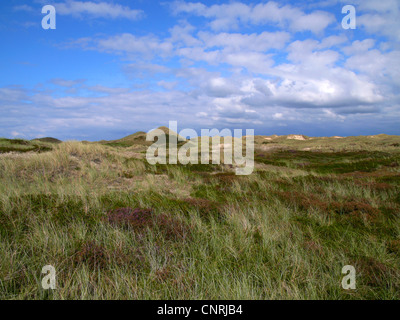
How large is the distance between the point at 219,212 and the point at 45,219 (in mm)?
4589

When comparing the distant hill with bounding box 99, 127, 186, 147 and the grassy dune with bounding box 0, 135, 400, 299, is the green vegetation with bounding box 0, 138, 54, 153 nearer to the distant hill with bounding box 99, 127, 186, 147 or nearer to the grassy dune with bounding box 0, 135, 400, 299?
the grassy dune with bounding box 0, 135, 400, 299

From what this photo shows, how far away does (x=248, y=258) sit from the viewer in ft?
13.6

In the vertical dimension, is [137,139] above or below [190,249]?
above

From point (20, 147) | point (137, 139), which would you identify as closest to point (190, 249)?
point (20, 147)

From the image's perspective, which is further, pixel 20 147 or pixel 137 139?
pixel 137 139

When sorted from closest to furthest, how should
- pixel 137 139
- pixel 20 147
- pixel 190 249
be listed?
pixel 190 249 < pixel 20 147 < pixel 137 139

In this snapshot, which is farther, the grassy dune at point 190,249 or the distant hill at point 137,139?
the distant hill at point 137,139

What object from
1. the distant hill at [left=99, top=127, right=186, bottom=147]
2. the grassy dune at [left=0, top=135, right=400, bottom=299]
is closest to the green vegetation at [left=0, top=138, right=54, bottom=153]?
the grassy dune at [left=0, top=135, right=400, bottom=299]

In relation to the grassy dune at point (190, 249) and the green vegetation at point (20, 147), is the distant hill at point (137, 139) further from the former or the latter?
the grassy dune at point (190, 249)

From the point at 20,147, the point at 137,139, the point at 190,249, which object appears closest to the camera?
the point at 190,249

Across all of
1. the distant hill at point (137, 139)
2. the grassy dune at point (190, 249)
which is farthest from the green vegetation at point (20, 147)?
the distant hill at point (137, 139)

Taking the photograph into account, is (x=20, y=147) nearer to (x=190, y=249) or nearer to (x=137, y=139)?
(x=190, y=249)

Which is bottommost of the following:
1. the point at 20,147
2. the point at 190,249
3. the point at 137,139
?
the point at 190,249

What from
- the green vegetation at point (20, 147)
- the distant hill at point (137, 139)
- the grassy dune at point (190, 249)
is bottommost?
the grassy dune at point (190, 249)
